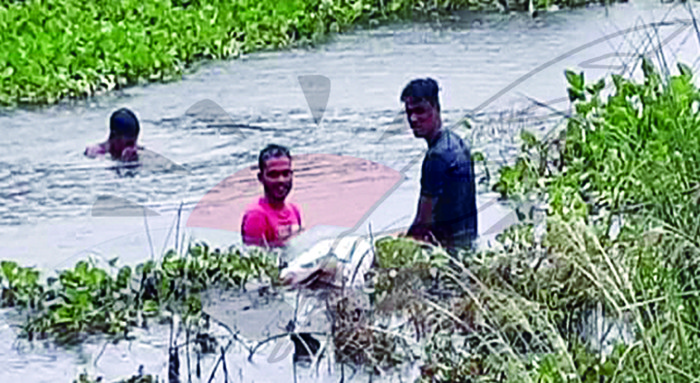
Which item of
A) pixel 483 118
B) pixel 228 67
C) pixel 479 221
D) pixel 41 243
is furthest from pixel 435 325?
pixel 228 67

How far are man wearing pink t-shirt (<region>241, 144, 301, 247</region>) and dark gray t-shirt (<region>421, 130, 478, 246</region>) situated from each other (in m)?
0.75

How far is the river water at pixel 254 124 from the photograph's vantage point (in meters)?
7.99

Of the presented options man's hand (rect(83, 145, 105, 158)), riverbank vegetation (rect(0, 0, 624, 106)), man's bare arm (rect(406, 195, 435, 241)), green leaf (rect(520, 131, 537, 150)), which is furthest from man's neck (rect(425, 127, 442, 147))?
riverbank vegetation (rect(0, 0, 624, 106))

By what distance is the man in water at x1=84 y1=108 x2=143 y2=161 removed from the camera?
32.3 feet

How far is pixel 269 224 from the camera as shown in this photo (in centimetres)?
752

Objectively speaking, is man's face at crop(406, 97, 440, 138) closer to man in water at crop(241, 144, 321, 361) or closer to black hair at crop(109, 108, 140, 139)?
man in water at crop(241, 144, 321, 361)

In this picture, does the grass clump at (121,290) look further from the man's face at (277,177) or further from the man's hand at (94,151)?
the man's hand at (94,151)

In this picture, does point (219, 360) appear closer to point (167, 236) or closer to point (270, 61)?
point (167, 236)

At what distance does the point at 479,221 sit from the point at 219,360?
2.41m

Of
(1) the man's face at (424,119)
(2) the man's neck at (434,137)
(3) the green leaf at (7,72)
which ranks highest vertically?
(1) the man's face at (424,119)

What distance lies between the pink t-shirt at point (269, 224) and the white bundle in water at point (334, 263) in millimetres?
295

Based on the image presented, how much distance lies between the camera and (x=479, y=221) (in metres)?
7.99
